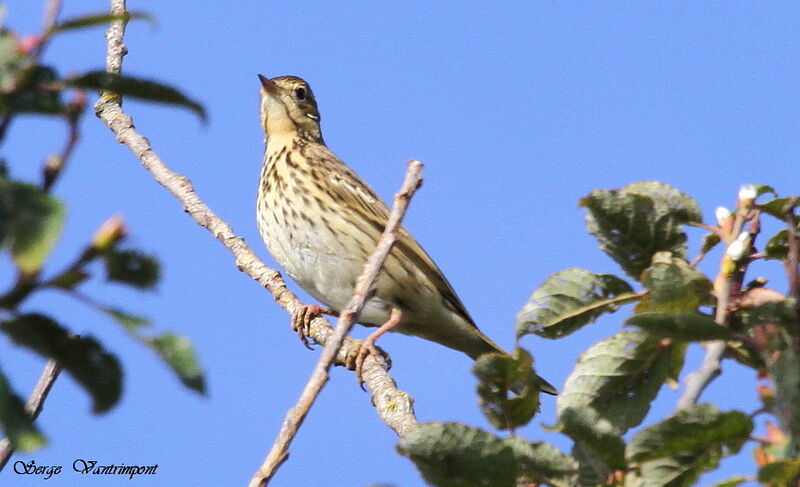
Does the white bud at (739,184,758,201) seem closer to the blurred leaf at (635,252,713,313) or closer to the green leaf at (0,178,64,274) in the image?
the blurred leaf at (635,252,713,313)

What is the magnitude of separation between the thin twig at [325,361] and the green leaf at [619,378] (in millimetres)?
615

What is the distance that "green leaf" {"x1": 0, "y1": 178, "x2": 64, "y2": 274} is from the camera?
150 cm

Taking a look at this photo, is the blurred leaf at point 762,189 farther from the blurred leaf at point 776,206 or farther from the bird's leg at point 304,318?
the bird's leg at point 304,318

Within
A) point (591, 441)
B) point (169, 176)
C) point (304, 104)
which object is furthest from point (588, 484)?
point (304, 104)

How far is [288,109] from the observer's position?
9.48 metres

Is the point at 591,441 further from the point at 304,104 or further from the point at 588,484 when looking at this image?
the point at 304,104

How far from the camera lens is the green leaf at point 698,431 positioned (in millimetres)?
2338

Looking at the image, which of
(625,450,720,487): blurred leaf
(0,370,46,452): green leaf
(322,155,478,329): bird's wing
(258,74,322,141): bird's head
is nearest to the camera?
(0,370,46,452): green leaf

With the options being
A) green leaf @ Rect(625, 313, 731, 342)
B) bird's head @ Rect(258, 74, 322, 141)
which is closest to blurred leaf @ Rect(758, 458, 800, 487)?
green leaf @ Rect(625, 313, 731, 342)

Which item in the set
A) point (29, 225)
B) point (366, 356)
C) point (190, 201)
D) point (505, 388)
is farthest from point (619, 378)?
Result: point (190, 201)

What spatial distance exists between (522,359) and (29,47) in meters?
1.69

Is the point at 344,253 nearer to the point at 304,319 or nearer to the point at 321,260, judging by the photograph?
the point at 321,260

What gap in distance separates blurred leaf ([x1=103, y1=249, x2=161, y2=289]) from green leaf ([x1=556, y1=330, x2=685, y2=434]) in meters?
1.49

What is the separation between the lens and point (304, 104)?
9.74 meters
